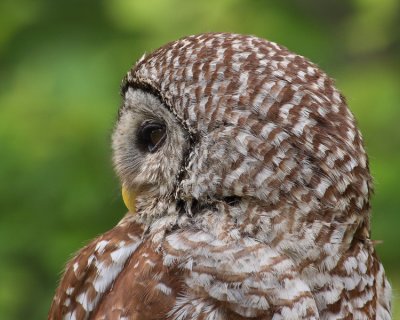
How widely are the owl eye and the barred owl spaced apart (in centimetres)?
1

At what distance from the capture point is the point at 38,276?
17.5 feet

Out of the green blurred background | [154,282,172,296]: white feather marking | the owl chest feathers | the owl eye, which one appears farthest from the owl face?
the green blurred background

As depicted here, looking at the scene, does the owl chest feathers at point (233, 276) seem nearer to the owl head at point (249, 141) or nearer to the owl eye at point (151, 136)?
the owl head at point (249, 141)

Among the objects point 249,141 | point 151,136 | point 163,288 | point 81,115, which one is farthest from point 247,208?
point 81,115

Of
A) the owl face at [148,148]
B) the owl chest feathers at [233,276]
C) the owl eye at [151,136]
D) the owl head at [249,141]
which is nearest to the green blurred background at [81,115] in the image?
the owl face at [148,148]

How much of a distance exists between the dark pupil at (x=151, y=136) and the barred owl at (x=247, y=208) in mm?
15

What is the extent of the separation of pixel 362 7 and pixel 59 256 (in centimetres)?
219

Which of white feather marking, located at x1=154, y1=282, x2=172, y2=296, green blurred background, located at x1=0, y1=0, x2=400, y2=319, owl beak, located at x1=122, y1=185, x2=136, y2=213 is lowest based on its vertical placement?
green blurred background, located at x1=0, y1=0, x2=400, y2=319

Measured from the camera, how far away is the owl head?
A: 302 cm

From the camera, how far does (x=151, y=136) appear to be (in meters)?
3.33

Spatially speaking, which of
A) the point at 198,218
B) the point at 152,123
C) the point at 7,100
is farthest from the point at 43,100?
the point at 198,218

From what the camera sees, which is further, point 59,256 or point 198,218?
point 59,256

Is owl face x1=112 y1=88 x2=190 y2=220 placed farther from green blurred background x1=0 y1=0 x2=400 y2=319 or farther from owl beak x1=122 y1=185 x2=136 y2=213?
green blurred background x1=0 y1=0 x2=400 y2=319

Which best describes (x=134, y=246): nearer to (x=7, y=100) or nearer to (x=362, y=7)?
(x=7, y=100)
